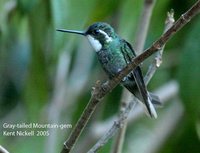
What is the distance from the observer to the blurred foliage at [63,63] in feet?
3.43

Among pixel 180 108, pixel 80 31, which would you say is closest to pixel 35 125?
pixel 80 31

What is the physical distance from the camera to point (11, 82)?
3.92 feet

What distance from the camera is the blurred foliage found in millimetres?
1046

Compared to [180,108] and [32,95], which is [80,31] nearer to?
[32,95]

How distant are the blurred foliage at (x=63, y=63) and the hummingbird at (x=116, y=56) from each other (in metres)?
0.06

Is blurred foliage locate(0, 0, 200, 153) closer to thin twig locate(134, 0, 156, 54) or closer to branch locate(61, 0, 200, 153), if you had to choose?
thin twig locate(134, 0, 156, 54)

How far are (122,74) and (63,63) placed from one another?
1.85 ft

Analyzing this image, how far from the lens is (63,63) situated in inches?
52.3

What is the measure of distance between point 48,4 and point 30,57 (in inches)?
6.6

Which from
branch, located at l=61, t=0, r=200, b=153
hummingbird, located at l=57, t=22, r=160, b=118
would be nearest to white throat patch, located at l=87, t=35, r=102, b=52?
hummingbird, located at l=57, t=22, r=160, b=118

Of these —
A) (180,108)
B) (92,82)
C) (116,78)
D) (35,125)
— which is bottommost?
(180,108)

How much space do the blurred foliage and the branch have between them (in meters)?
0.22

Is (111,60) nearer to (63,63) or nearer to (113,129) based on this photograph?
(113,129)

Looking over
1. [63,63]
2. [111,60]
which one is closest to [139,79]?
[111,60]
